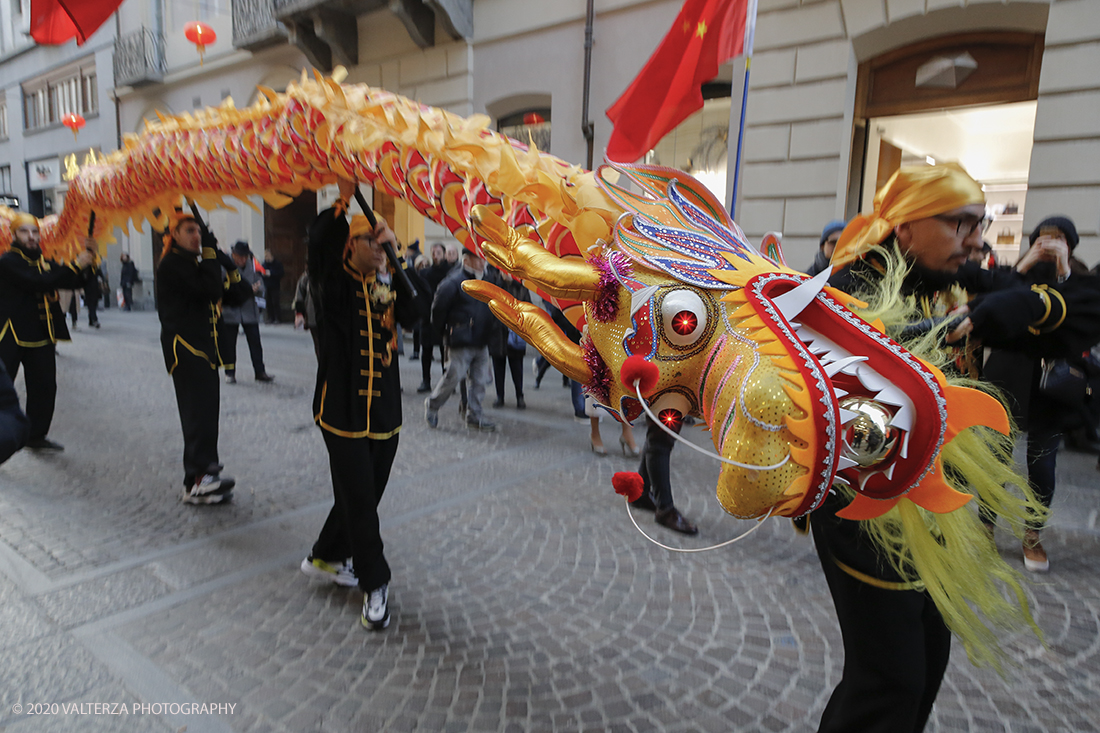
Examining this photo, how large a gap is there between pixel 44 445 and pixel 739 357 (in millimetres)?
6047

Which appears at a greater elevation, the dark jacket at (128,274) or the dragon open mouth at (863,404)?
the dragon open mouth at (863,404)

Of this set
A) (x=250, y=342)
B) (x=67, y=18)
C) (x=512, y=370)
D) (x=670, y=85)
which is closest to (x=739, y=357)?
(x=670, y=85)

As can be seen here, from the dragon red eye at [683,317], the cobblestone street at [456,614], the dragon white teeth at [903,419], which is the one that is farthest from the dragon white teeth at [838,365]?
the cobblestone street at [456,614]

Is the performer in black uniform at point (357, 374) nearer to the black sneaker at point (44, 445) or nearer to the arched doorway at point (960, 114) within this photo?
the black sneaker at point (44, 445)

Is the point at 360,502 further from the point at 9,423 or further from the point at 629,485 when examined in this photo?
the point at 629,485

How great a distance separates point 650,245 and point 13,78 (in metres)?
30.7

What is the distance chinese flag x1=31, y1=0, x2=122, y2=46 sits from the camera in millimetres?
2916

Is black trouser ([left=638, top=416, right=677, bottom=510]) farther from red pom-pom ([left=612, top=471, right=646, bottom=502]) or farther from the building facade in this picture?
the building facade

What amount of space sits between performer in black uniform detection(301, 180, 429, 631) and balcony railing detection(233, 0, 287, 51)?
12538mm

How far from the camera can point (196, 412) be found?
4141 mm

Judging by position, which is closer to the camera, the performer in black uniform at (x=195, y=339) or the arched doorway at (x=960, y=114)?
the performer in black uniform at (x=195, y=339)

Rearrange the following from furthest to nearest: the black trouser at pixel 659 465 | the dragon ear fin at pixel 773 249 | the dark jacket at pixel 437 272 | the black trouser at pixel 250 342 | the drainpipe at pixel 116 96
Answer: the drainpipe at pixel 116 96 → the dark jacket at pixel 437 272 → the black trouser at pixel 250 342 → the black trouser at pixel 659 465 → the dragon ear fin at pixel 773 249

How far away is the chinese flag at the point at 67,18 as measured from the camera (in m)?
2.92

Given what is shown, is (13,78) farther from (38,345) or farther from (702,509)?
(702,509)
